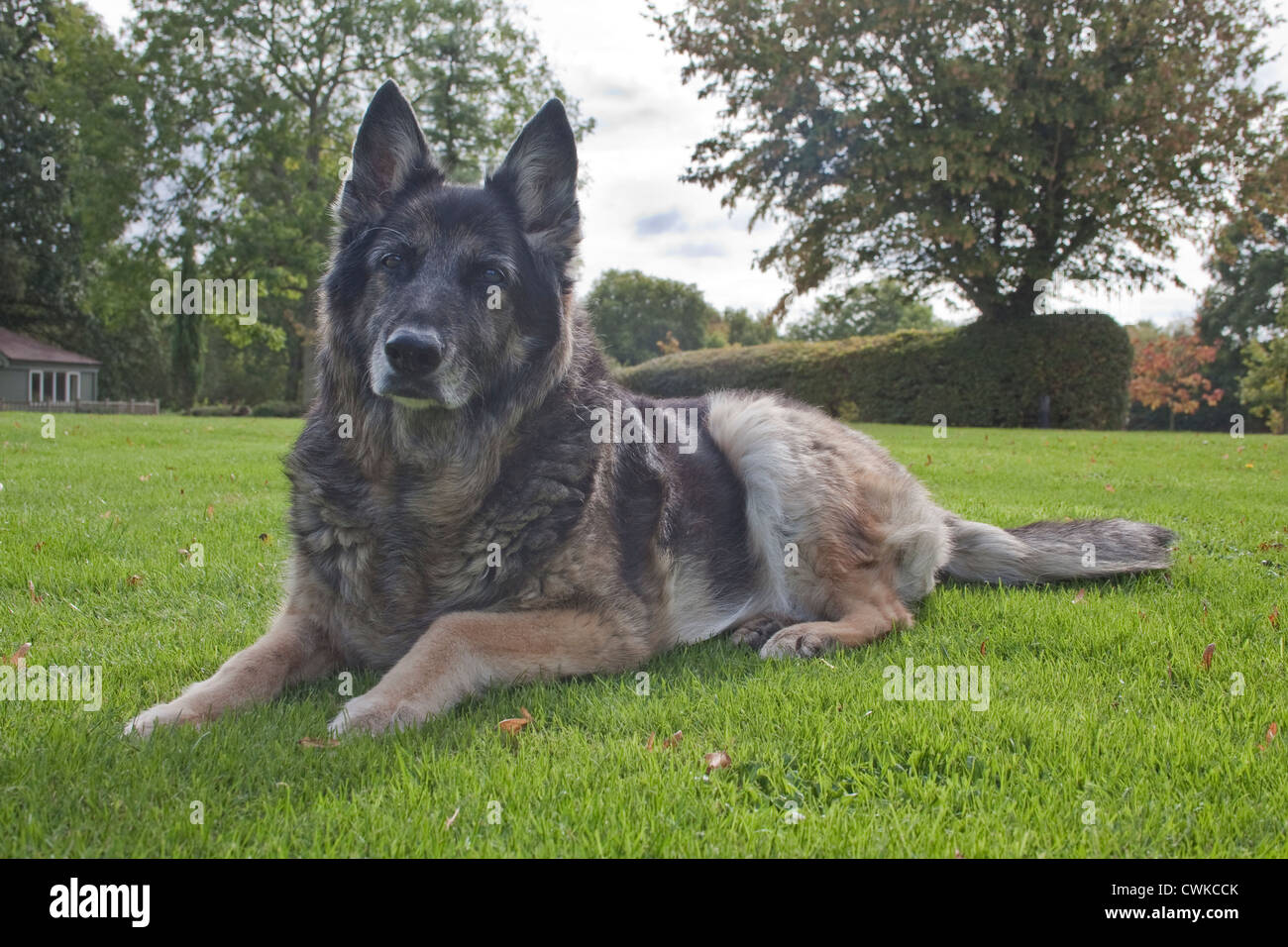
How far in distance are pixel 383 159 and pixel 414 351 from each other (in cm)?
113

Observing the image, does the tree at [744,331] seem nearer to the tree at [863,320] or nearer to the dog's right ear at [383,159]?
the tree at [863,320]

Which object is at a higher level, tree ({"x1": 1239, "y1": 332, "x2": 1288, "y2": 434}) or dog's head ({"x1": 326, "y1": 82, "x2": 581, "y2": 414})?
tree ({"x1": 1239, "y1": 332, "x2": 1288, "y2": 434})

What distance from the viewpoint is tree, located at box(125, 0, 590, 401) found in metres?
30.2

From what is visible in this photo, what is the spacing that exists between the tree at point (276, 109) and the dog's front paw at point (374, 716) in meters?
29.3

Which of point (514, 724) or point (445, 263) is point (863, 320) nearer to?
point (445, 263)

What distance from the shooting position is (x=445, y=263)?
11.1ft

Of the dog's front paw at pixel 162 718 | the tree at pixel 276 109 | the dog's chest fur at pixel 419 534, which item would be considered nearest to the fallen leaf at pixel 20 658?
the dog's front paw at pixel 162 718

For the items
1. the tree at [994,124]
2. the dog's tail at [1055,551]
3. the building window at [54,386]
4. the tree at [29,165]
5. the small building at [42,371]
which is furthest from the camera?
the building window at [54,386]

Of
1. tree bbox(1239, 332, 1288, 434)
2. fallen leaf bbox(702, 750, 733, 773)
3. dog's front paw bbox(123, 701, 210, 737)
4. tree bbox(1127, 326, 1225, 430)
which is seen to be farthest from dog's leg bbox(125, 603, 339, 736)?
tree bbox(1127, 326, 1225, 430)

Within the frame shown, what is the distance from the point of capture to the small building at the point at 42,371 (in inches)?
1558

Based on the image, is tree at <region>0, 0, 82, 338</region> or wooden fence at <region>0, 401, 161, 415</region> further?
tree at <region>0, 0, 82, 338</region>

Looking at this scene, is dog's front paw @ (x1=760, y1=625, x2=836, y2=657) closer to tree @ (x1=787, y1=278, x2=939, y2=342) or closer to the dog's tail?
the dog's tail

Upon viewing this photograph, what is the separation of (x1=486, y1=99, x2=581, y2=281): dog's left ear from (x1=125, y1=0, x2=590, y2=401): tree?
2807 cm

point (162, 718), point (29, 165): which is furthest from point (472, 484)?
point (29, 165)
